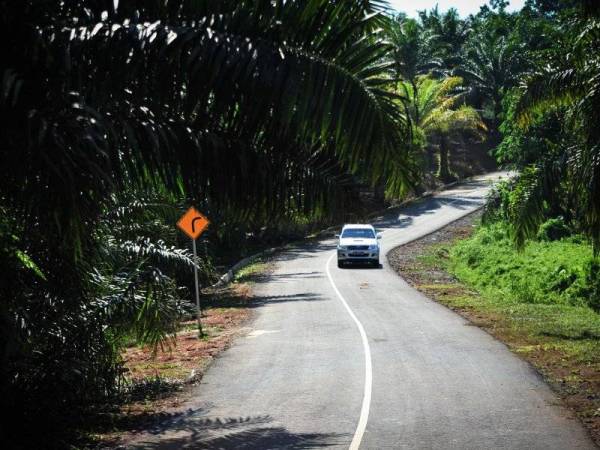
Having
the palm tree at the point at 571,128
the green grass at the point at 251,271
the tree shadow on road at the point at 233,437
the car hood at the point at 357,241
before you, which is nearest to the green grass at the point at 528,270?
the car hood at the point at 357,241

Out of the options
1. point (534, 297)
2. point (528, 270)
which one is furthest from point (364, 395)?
point (528, 270)

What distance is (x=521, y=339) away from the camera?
1811 cm

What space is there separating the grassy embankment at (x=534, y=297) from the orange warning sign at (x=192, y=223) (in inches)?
283

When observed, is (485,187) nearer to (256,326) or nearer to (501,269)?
(501,269)

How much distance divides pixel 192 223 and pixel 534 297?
12.4 metres

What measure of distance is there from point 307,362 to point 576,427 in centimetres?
602

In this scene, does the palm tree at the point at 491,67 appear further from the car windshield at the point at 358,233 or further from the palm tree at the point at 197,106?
the palm tree at the point at 197,106

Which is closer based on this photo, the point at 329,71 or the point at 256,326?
the point at 329,71

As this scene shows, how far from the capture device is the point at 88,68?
599 cm

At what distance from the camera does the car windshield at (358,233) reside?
38500mm

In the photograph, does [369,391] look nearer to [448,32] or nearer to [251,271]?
[251,271]

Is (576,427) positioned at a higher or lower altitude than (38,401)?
lower

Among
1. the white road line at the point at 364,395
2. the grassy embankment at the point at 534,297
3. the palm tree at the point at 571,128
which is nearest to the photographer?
the white road line at the point at 364,395

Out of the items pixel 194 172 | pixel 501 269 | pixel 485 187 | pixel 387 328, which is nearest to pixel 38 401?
pixel 194 172
